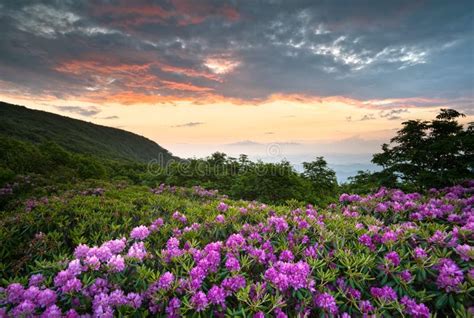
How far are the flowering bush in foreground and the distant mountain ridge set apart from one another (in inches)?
1644

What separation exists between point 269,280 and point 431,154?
6242 millimetres

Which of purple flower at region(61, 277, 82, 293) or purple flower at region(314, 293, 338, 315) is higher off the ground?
purple flower at region(61, 277, 82, 293)

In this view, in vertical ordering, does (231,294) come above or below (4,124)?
below

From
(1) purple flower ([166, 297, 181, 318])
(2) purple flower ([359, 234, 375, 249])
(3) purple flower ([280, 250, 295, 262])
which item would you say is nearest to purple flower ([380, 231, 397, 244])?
(2) purple flower ([359, 234, 375, 249])

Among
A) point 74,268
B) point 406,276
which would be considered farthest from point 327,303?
point 74,268

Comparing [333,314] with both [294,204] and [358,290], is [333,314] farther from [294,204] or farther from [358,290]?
[294,204]

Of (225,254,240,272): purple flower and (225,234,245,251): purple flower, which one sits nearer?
(225,254,240,272): purple flower

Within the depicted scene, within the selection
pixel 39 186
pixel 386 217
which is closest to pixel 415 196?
pixel 386 217

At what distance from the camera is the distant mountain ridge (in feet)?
142

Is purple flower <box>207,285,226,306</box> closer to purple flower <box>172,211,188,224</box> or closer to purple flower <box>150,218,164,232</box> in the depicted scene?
A: purple flower <box>150,218,164,232</box>

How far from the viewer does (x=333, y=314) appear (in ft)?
6.77

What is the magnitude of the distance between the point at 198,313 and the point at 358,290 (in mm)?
1383

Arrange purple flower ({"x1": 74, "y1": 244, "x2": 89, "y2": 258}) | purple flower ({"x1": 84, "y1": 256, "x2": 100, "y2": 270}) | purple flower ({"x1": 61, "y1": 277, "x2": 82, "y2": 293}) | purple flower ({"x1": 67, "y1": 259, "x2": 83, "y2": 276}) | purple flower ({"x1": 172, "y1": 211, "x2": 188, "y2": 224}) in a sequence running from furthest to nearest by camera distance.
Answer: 1. purple flower ({"x1": 172, "y1": 211, "x2": 188, "y2": 224})
2. purple flower ({"x1": 74, "y1": 244, "x2": 89, "y2": 258})
3. purple flower ({"x1": 84, "y1": 256, "x2": 100, "y2": 270})
4. purple flower ({"x1": 67, "y1": 259, "x2": 83, "y2": 276})
5. purple flower ({"x1": 61, "y1": 277, "x2": 82, "y2": 293})

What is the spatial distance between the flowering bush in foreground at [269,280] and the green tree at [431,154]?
3.90 m
